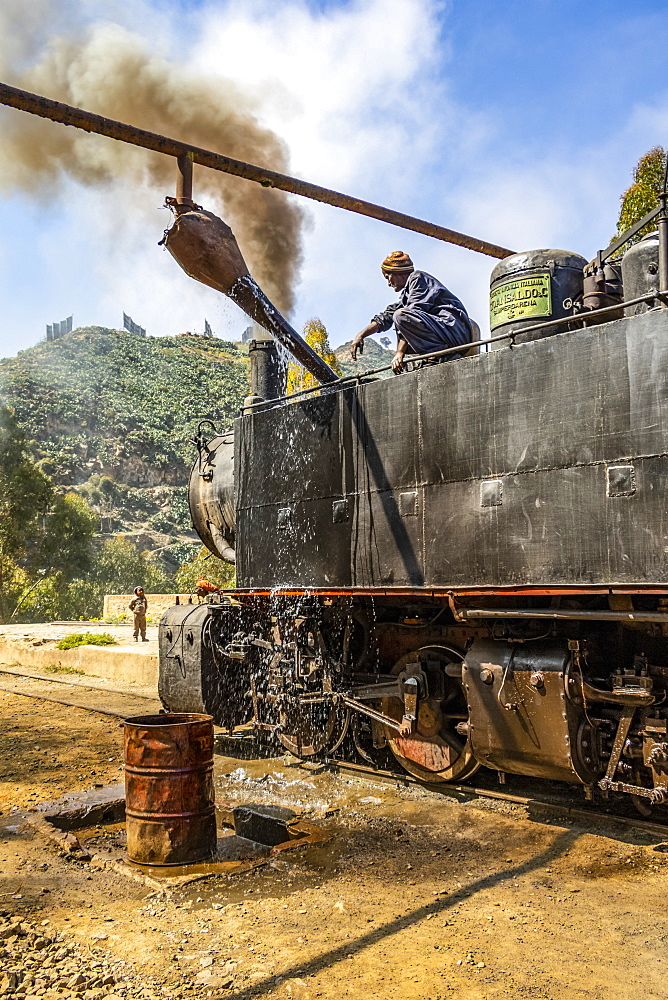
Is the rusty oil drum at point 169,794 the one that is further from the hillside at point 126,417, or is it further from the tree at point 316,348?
the hillside at point 126,417

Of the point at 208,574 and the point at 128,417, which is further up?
the point at 128,417

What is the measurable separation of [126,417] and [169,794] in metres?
95.2

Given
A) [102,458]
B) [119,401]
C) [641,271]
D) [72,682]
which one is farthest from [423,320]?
[119,401]

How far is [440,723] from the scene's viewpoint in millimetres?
6969

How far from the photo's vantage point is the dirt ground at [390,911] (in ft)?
12.5

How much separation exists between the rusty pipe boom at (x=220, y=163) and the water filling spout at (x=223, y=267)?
519mm

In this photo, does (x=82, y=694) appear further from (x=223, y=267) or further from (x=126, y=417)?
(x=126, y=417)

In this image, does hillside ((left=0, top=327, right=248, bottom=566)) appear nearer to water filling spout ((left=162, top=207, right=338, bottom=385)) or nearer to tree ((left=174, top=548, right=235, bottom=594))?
tree ((left=174, top=548, right=235, bottom=594))

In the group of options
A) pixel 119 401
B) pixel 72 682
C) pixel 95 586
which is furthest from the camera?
pixel 119 401

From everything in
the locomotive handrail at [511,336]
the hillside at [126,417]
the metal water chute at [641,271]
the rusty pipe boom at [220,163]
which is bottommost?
the locomotive handrail at [511,336]

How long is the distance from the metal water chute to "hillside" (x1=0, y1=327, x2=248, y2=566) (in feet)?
230

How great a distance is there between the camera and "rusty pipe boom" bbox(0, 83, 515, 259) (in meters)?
7.14

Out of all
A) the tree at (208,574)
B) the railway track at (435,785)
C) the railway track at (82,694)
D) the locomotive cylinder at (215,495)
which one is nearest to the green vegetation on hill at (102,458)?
the tree at (208,574)

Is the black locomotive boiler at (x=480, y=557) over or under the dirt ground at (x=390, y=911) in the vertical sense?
over
